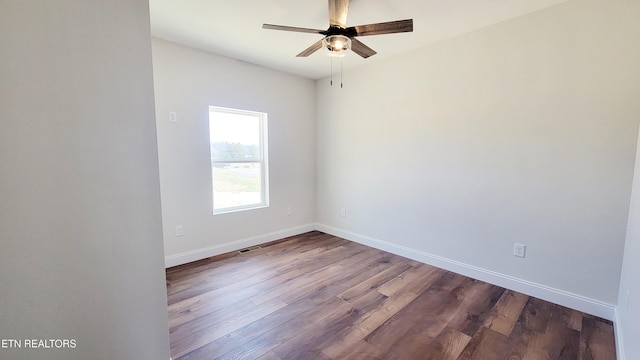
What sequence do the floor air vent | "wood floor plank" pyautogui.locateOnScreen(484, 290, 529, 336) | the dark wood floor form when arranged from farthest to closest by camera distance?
the floor air vent < "wood floor plank" pyautogui.locateOnScreen(484, 290, 529, 336) < the dark wood floor

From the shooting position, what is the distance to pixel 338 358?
5.43 feet

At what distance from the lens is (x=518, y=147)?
2404 mm

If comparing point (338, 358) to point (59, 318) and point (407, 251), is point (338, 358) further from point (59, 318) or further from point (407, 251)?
point (407, 251)

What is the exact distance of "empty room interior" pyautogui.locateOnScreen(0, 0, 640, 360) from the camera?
1014 mm

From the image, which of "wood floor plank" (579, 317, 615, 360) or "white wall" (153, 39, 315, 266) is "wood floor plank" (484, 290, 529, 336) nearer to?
"wood floor plank" (579, 317, 615, 360)

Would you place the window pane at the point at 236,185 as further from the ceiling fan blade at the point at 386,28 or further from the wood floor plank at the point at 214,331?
the ceiling fan blade at the point at 386,28

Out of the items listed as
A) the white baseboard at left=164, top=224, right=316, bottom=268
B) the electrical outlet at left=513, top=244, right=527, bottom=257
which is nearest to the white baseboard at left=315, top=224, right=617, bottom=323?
the electrical outlet at left=513, top=244, right=527, bottom=257

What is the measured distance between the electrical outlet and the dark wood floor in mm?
369

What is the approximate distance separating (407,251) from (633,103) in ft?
7.67

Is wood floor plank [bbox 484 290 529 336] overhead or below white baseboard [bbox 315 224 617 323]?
below

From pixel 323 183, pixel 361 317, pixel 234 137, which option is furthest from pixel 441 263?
pixel 234 137

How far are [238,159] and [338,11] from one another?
2.35 m

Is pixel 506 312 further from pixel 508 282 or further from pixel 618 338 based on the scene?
pixel 618 338

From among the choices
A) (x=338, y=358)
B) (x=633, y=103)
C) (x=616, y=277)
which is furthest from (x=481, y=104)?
(x=338, y=358)
